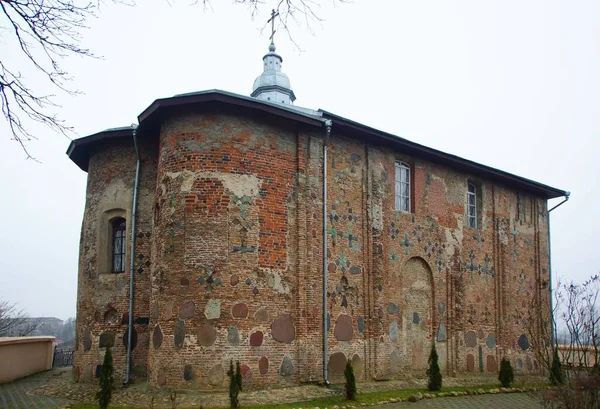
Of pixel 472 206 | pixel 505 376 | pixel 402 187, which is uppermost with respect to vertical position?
pixel 402 187

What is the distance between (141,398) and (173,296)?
2.24 meters

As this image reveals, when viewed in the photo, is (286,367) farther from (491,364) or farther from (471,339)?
(491,364)

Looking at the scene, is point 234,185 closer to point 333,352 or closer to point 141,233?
point 141,233

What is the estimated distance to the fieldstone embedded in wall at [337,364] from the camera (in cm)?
1459

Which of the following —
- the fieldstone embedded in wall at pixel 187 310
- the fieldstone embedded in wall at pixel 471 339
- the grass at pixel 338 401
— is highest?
the fieldstone embedded in wall at pixel 187 310

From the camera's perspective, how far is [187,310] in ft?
43.8

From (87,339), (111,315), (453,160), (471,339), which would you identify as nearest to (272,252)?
(111,315)

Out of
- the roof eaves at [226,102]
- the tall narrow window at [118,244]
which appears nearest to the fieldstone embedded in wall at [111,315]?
the tall narrow window at [118,244]

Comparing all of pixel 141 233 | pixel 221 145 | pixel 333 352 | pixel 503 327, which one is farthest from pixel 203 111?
pixel 503 327

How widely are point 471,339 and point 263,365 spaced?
814cm

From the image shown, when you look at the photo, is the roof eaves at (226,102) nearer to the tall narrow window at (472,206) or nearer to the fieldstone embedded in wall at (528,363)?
the tall narrow window at (472,206)

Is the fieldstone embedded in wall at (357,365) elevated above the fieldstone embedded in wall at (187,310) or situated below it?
below

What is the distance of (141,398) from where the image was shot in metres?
13.0

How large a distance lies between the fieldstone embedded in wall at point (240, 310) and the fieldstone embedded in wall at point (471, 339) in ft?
27.3
